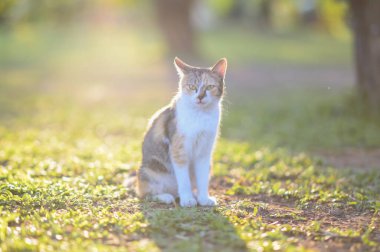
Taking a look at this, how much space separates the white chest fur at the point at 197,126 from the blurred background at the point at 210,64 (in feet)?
12.1

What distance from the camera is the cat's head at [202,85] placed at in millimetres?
5797

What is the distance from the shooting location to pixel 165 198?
607 centimetres

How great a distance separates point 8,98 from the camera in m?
15.5

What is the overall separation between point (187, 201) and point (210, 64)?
15380 millimetres

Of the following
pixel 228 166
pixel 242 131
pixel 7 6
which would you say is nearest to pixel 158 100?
pixel 242 131

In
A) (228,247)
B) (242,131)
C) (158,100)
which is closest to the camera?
(228,247)

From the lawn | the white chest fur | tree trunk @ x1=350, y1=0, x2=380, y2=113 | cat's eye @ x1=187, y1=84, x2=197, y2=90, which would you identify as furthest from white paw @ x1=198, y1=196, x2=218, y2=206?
tree trunk @ x1=350, y1=0, x2=380, y2=113

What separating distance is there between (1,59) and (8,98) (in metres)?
11.0

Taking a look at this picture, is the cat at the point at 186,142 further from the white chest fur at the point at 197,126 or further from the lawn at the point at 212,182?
the lawn at the point at 212,182

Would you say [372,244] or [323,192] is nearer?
[372,244]

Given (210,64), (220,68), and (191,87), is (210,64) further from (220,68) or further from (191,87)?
(191,87)

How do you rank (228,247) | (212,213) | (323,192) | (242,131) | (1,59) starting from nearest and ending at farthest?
(228,247), (212,213), (323,192), (242,131), (1,59)

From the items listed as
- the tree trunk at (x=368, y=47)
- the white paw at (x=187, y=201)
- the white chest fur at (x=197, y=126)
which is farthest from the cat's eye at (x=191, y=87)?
the tree trunk at (x=368, y=47)

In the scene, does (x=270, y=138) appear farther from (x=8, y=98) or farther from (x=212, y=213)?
(x=8, y=98)
